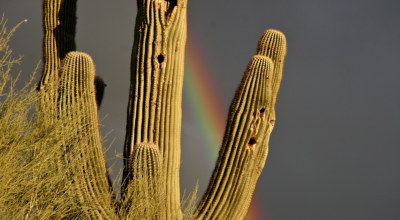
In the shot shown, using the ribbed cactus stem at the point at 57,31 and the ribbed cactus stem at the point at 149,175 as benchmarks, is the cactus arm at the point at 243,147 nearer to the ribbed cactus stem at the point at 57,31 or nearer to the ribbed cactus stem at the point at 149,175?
the ribbed cactus stem at the point at 149,175

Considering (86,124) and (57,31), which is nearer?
(86,124)

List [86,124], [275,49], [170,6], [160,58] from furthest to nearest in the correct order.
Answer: [275,49] → [170,6] → [160,58] → [86,124]

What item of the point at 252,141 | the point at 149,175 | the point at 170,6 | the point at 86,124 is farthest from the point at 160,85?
the point at 252,141

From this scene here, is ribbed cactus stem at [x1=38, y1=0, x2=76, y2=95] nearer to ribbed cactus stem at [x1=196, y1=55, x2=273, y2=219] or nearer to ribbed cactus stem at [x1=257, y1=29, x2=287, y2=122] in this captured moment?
ribbed cactus stem at [x1=196, y1=55, x2=273, y2=219]

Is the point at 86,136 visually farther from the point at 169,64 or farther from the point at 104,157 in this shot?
the point at 169,64

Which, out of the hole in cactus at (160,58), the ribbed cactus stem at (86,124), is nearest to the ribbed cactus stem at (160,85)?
the hole in cactus at (160,58)

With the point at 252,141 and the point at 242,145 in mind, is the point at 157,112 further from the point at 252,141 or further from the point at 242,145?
the point at 252,141
